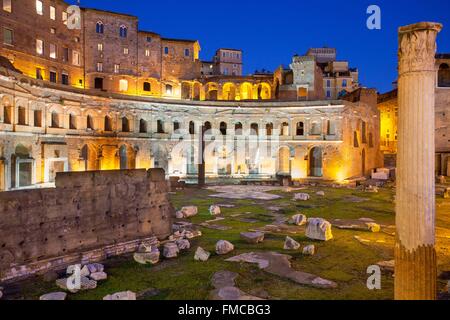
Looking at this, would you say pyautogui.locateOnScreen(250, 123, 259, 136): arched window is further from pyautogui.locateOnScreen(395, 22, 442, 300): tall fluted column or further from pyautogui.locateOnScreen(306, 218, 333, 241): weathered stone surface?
pyautogui.locateOnScreen(395, 22, 442, 300): tall fluted column

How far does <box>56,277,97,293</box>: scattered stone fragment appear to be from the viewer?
8.82m

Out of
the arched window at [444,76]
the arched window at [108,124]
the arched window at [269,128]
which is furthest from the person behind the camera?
the arched window at [444,76]

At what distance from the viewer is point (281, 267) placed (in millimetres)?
10484

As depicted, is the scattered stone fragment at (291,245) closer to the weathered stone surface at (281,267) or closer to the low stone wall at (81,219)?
the weathered stone surface at (281,267)

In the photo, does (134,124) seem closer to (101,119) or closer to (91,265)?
(101,119)

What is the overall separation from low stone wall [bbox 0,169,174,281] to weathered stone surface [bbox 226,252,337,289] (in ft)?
12.4

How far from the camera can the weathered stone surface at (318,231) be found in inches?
542

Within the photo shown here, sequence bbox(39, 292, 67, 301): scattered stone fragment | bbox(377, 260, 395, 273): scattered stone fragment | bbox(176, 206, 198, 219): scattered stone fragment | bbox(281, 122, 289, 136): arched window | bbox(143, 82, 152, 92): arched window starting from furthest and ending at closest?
bbox(143, 82, 152, 92): arched window
bbox(281, 122, 289, 136): arched window
bbox(176, 206, 198, 219): scattered stone fragment
bbox(377, 260, 395, 273): scattered stone fragment
bbox(39, 292, 67, 301): scattered stone fragment

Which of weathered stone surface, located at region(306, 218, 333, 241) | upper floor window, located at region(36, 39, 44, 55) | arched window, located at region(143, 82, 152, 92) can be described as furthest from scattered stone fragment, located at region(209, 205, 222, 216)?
arched window, located at region(143, 82, 152, 92)

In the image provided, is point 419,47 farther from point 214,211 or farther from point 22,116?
point 22,116

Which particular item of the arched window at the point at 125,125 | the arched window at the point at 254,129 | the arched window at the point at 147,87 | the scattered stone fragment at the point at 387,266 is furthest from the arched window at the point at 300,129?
the scattered stone fragment at the point at 387,266

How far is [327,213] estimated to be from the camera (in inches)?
776

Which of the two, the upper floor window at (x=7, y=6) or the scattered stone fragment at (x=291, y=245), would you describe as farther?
the upper floor window at (x=7, y=6)

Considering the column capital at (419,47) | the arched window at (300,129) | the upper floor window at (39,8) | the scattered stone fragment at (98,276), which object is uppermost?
the upper floor window at (39,8)
